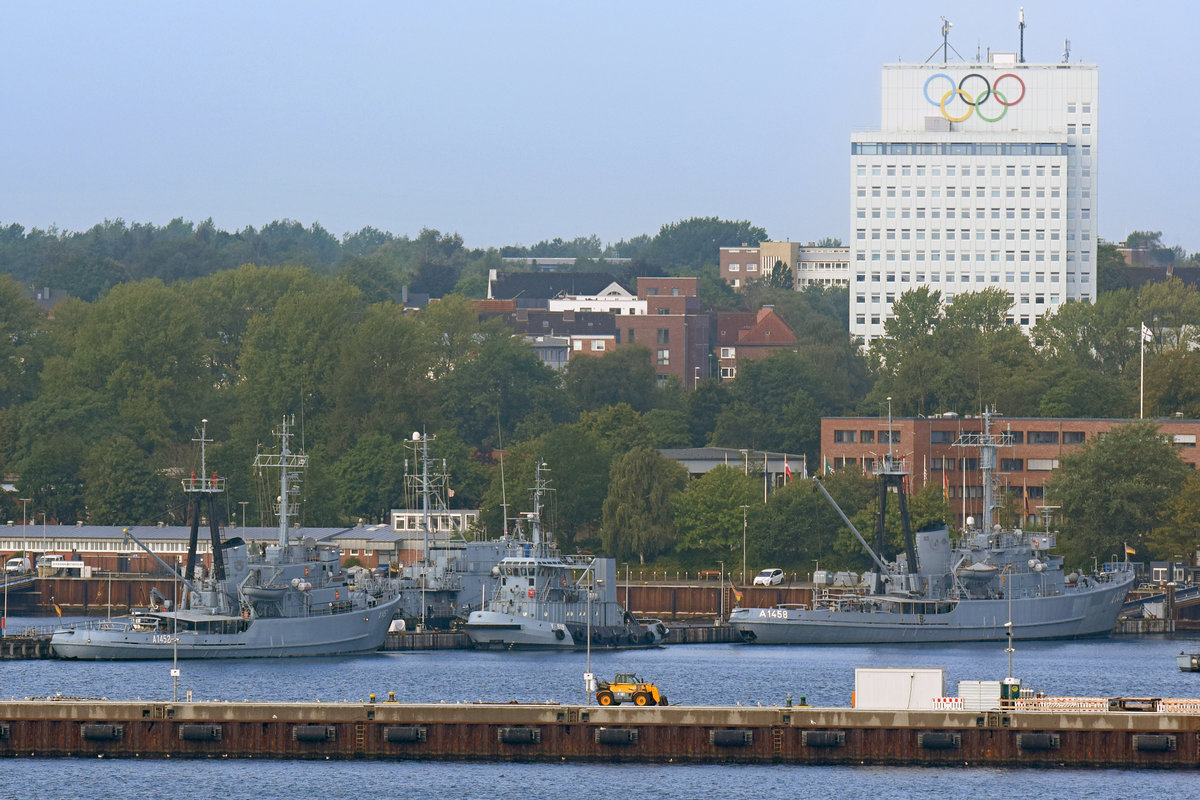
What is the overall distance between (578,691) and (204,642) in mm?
22737

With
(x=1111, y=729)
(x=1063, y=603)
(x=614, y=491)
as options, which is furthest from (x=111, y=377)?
(x=1111, y=729)

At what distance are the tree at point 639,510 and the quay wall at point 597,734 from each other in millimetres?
71281

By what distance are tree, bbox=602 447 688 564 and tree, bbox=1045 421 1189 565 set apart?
24.0 meters

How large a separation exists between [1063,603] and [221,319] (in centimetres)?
10084

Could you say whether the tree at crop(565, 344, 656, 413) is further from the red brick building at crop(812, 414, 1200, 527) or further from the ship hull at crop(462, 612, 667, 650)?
the ship hull at crop(462, 612, 667, 650)

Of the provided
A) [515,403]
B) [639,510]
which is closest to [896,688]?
[639,510]

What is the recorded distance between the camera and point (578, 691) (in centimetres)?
8344

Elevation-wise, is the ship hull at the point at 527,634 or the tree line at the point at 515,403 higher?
the tree line at the point at 515,403

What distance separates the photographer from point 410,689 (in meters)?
85.5

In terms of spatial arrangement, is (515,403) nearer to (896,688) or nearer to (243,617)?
(243,617)

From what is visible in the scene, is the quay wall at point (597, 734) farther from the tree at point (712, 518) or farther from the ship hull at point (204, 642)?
the tree at point (712, 518)

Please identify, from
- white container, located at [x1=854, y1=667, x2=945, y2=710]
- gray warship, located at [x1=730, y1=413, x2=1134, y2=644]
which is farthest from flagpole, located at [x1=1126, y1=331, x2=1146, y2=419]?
Answer: white container, located at [x1=854, y1=667, x2=945, y2=710]

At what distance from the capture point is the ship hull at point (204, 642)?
9888cm

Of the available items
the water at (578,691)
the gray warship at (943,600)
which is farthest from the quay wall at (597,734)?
the gray warship at (943,600)
